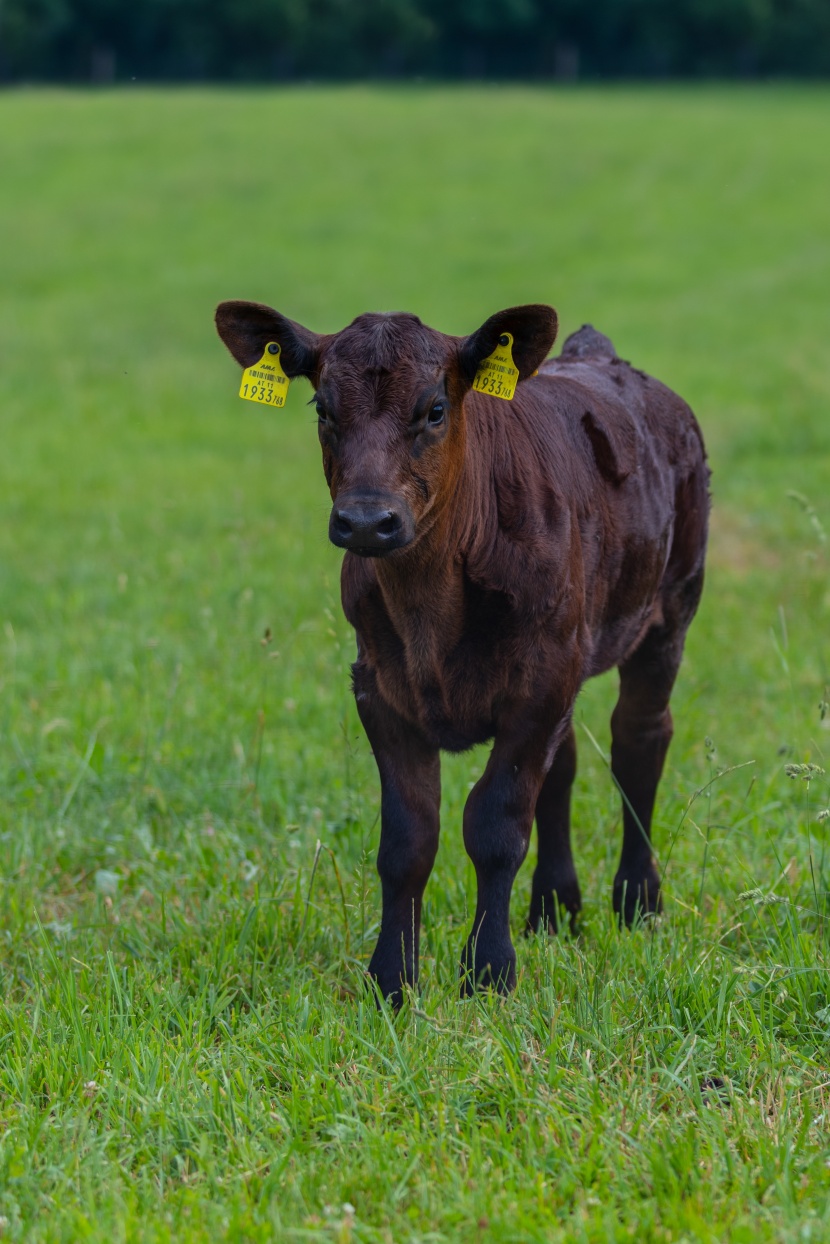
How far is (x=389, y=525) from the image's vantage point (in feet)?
11.6

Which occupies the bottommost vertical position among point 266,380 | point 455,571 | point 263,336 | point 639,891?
point 639,891

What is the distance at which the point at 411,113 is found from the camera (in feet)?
132

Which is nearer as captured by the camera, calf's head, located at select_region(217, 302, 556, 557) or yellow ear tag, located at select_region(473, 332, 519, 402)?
calf's head, located at select_region(217, 302, 556, 557)

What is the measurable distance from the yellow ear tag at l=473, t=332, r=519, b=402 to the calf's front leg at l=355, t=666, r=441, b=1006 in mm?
875

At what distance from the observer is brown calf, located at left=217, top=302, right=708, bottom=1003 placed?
374 centimetres

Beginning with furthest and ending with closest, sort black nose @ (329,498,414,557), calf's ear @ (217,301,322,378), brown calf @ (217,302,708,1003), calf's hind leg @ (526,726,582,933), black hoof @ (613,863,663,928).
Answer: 1. black hoof @ (613,863,663,928)
2. calf's hind leg @ (526,726,582,933)
3. calf's ear @ (217,301,322,378)
4. brown calf @ (217,302,708,1003)
5. black nose @ (329,498,414,557)

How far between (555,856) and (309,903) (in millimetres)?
903

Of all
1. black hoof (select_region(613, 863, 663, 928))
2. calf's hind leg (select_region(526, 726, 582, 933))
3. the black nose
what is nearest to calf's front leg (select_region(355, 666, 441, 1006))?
calf's hind leg (select_region(526, 726, 582, 933))

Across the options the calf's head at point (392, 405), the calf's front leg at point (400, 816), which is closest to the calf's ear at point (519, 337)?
the calf's head at point (392, 405)

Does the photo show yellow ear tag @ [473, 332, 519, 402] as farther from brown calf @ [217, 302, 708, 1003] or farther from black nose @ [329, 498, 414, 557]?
black nose @ [329, 498, 414, 557]

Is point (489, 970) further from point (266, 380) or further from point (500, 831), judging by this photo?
point (266, 380)

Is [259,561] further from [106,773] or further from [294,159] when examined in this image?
[294,159]

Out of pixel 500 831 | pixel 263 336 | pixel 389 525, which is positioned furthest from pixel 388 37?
pixel 389 525

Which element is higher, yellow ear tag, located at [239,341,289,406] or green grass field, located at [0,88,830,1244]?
yellow ear tag, located at [239,341,289,406]
